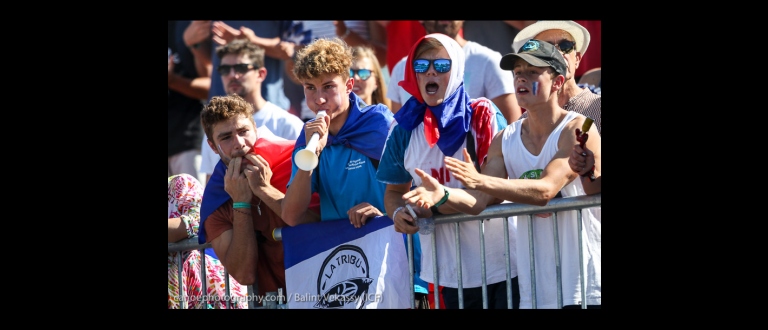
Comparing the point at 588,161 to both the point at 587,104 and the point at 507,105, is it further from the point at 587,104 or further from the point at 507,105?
the point at 507,105

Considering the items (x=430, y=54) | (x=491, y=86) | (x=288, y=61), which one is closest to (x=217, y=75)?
(x=288, y=61)

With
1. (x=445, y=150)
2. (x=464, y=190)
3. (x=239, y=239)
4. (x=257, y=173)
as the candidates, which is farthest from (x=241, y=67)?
(x=464, y=190)

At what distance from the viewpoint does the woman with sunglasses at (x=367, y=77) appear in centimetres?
673

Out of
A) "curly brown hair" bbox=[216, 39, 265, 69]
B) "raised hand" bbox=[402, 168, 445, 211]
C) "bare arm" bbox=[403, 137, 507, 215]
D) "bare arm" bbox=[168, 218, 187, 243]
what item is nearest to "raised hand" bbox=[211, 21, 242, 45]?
"curly brown hair" bbox=[216, 39, 265, 69]

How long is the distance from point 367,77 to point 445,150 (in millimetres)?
1974

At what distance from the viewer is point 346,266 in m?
5.03

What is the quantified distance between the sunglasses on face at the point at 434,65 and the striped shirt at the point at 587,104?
51 cm

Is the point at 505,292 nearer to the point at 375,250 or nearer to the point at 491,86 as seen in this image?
the point at 375,250

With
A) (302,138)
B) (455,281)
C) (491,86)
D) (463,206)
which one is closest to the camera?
(463,206)

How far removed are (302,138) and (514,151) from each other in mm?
1253

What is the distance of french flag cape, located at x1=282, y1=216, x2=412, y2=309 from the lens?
4922 millimetres

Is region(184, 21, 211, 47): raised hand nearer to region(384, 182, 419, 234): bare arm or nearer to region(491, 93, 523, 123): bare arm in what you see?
region(491, 93, 523, 123): bare arm

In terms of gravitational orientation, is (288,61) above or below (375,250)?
Answer: above

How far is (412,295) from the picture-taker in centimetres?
489
